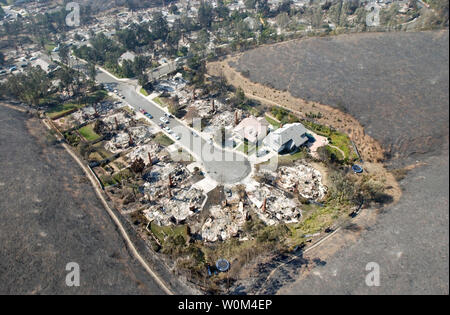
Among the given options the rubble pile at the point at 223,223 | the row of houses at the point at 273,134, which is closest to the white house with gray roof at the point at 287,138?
the row of houses at the point at 273,134

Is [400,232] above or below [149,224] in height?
above

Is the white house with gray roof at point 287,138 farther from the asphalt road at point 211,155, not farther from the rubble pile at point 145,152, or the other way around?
the rubble pile at point 145,152

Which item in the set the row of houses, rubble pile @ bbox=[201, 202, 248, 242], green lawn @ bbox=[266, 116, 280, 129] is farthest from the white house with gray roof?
rubble pile @ bbox=[201, 202, 248, 242]

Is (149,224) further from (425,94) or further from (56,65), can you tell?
(56,65)

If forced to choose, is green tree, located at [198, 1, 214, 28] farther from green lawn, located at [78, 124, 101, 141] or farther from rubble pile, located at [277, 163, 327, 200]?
rubble pile, located at [277, 163, 327, 200]

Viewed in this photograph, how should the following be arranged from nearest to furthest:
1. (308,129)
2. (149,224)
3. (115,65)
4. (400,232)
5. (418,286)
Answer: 1. (418,286)
2. (400,232)
3. (149,224)
4. (308,129)
5. (115,65)

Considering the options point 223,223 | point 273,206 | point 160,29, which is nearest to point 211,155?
point 223,223

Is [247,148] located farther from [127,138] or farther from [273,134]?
[127,138]

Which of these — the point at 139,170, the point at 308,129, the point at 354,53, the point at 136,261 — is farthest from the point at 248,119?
the point at 136,261
